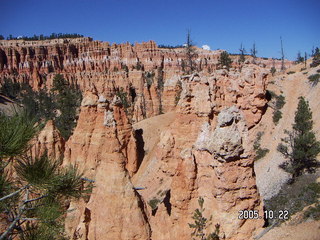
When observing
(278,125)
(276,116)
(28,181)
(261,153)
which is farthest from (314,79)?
(28,181)

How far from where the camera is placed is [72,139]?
2059 centimetres

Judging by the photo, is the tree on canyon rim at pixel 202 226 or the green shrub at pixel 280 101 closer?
the tree on canyon rim at pixel 202 226

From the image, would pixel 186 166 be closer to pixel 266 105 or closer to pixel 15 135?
pixel 15 135

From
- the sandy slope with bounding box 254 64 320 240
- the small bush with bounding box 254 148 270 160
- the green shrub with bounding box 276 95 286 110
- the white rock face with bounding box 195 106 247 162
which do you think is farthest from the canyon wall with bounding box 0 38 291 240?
the small bush with bounding box 254 148 270 160

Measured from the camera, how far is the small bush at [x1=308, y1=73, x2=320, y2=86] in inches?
1151

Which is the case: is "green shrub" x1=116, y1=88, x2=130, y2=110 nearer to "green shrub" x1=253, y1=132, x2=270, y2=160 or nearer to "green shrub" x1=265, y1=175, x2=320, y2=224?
"green shrub" x1=253, y1=132, x2=270, y2=160

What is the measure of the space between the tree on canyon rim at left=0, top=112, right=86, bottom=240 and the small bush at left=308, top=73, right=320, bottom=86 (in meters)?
30.8

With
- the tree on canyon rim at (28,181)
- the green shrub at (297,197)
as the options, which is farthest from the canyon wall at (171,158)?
the green shrub at (297,197)

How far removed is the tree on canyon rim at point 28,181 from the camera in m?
4.49


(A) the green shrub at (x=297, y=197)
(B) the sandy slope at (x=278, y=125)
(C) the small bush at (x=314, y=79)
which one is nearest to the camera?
(A) the green shrub at (x=297, y=197)

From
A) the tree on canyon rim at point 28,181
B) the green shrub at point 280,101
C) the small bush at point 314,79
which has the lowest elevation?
the tree on canyon rim at point 28,181

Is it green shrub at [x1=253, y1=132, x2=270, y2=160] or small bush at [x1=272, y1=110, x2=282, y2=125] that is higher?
small bush at [x1=272, y1=110, x2=282, y2=125]

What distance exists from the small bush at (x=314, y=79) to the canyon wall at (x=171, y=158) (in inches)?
305

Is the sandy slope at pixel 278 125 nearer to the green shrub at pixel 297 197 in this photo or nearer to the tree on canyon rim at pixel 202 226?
the green shrub at pixel 297 197
